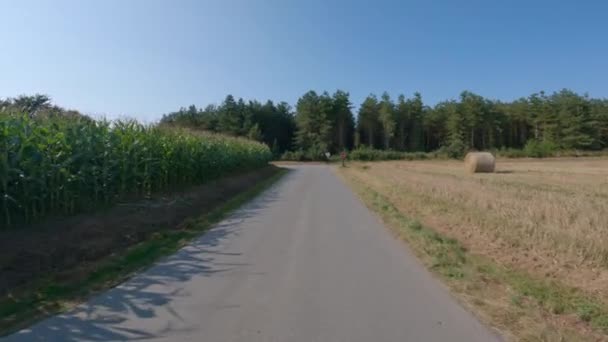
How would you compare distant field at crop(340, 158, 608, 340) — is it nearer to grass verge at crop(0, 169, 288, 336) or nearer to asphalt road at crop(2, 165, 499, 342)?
asphalt road at crop(2, 165, 499, 342)

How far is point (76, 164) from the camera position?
964cm

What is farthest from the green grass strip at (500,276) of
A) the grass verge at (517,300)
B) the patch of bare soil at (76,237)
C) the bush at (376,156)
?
the bush at (376,156)

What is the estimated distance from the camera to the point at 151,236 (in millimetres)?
8773

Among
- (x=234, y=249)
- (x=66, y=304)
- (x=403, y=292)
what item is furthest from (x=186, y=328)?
(x=234, y=249)

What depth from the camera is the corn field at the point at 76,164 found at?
776 centimetres

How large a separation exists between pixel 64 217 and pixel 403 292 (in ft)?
25.1

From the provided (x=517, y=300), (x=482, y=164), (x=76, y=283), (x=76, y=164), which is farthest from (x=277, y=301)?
(x=482, y=164)

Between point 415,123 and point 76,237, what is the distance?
87.8m

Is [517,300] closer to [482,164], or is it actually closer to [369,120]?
[482,164]

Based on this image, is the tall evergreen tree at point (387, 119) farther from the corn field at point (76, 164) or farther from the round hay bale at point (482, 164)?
the corn field at point (76, 164)

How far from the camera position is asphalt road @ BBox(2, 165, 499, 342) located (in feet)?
12.5

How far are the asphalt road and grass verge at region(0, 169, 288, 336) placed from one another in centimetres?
24

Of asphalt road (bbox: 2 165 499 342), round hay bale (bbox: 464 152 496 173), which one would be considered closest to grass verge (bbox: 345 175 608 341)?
asphalt road (bbox: 2 165 499 342)

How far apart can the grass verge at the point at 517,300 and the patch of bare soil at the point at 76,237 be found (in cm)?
578
